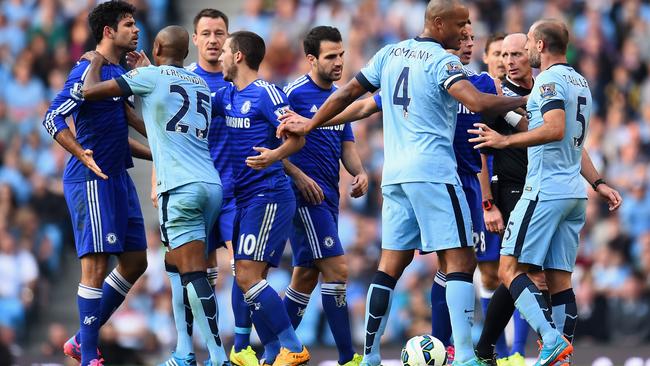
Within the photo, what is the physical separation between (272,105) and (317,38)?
1151 mm

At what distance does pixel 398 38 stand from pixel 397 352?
6.38 m

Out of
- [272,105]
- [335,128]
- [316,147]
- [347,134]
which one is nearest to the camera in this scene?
[272,105]

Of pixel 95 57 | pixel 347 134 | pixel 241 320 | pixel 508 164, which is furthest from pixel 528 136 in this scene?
pixel 95 57

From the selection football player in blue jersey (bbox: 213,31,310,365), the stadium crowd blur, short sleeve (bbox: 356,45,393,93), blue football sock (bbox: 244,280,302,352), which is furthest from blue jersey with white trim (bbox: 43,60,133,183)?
the stadium crowd blur

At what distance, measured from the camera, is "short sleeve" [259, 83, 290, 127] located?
995 cm

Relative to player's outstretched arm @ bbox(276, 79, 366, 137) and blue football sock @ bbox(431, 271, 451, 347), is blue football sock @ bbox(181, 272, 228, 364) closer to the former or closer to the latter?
player's outstretched arm @ bbox(276, 79, 366, 137)

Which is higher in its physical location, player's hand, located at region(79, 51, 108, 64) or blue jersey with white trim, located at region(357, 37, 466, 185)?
player's hand, located at region(79, 51, 108, 64)

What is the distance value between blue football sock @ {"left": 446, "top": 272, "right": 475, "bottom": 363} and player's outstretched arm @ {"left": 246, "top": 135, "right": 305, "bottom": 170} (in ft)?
5.21

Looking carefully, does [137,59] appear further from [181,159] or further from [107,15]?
[181,159]

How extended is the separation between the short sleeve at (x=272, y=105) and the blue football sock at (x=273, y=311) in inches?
50.8

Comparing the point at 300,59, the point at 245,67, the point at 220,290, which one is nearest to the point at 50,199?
the point at 220,290

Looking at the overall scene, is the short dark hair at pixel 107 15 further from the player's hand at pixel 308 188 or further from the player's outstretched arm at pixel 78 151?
the player's hand at pixel 308 188

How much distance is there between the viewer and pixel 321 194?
10586 mm

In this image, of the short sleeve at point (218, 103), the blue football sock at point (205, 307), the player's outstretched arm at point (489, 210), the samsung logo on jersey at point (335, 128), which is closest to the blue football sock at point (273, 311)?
the blue football sock at point (205, 307)
